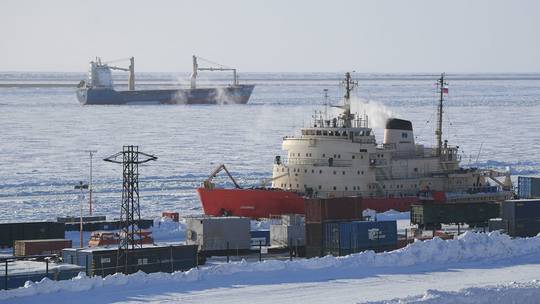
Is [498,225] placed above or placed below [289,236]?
above

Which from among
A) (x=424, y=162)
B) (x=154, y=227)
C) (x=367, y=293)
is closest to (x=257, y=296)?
(x=367, y=293)

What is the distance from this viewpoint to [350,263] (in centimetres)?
4122

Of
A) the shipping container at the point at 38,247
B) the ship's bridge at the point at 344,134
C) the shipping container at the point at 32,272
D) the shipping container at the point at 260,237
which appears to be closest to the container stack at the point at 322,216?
the shipping container at the point at 260,237

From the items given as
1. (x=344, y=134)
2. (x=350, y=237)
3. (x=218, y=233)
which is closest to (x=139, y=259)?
(x=218, y=233)

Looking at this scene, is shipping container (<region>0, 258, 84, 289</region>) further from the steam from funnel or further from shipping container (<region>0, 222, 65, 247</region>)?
the steam from funnel

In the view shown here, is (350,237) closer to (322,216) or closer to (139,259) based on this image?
(322,216)

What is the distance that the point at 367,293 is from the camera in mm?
36219

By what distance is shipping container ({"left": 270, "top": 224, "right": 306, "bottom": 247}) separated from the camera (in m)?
46.1

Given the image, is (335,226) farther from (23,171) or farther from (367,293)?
(23,171)

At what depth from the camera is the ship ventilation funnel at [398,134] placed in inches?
2518

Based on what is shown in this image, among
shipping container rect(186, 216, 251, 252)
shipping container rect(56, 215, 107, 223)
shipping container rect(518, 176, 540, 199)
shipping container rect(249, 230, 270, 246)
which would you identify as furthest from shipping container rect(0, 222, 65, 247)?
shipping container rect(518, 176, 540, 199)

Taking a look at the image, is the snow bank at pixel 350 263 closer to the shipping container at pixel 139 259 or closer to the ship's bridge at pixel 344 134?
the shipping container at pixel 139 259

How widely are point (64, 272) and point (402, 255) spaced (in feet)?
38.8

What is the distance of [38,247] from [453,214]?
18656 millimetres
